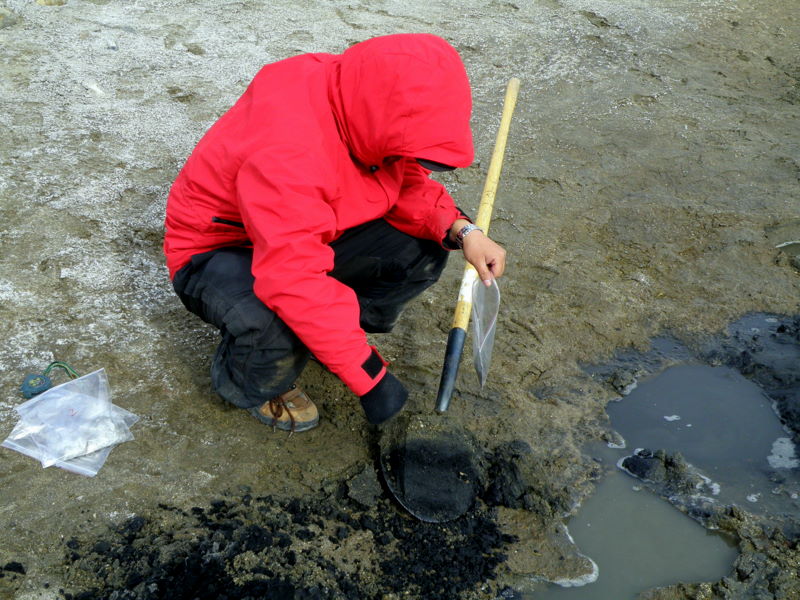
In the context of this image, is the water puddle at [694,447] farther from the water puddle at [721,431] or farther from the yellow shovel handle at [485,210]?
the yellow shovel handle at [485,210]

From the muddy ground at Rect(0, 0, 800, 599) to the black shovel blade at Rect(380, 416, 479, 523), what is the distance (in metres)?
0.07

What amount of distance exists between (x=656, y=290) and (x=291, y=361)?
1826 mm

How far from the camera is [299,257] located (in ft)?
6.62

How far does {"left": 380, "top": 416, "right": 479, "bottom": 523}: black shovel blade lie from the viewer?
236cm

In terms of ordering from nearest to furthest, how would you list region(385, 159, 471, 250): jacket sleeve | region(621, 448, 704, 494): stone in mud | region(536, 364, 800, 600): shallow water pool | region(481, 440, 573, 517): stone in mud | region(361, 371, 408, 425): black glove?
region(361, 371, 408, 425): black glove < region(536, 364, 800, 600): shallow water pool < region(481, 440, 573, 517): stone in mud < region(621, 448, 704, 494): stone in mud < region(385, 159, 471, 250): jacket sleeve

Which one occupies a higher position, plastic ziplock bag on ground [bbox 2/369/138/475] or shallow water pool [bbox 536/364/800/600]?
shallow water pool [bbox 536/364/800/600]

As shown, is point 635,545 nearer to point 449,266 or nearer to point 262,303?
point 262,303

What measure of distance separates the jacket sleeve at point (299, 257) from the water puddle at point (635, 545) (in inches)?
35.7

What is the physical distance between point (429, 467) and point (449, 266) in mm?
1259

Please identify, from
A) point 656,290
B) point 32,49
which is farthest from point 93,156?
point 656,290

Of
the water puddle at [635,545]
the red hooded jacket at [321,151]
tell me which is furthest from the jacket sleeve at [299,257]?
the water puddle at [635,545]

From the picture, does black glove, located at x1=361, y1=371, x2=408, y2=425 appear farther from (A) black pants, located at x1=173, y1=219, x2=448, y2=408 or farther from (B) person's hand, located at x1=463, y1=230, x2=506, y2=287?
(B) person's hand, located at x1=463, y1=230, x2=506, y2=287

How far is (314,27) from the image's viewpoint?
530 cm

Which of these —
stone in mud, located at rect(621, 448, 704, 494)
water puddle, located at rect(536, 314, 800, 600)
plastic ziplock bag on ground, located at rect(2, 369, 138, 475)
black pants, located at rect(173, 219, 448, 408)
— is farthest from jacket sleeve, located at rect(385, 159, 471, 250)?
plastic ziplock bag on ground, located at rect(2, 369, 138, 475)
